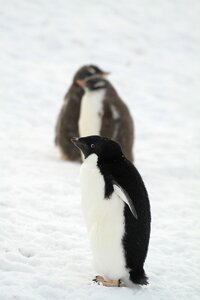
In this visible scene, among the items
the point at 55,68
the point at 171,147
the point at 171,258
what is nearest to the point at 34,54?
the point at 55,68

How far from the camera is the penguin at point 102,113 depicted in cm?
806

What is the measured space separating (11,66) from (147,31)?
6268 millimetres

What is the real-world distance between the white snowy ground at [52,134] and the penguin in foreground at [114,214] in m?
0.17

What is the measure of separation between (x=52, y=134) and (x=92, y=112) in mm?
2212

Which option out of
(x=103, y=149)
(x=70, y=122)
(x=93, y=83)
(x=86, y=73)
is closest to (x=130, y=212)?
(x=103, y=149)

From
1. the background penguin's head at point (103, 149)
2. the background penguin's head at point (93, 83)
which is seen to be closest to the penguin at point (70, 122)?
the background penguin's head at point (93, 83)

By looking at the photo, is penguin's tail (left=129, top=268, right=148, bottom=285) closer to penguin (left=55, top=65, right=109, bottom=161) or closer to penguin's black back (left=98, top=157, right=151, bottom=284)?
penguin's black back (left=98, top=157, right=151, bottom=284)

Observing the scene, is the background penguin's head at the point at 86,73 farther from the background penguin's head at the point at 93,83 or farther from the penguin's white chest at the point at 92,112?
the penguin's white chest at the point at 92,112

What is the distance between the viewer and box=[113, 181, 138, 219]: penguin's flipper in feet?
12.3

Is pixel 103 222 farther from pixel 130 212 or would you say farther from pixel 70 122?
pixel 70 122

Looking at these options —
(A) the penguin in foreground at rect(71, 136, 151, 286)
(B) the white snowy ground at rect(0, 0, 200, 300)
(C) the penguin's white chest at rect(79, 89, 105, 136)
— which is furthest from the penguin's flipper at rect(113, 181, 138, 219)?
(C) the penguin's white chest at rect(79, 89, 105, 136)

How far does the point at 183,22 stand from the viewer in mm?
19516

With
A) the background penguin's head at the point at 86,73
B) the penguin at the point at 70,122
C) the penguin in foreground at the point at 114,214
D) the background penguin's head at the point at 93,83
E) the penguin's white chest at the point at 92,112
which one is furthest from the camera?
the background penguin's head at the point at 86,73

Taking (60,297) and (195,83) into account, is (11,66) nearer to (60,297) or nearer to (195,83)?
(195,83)
